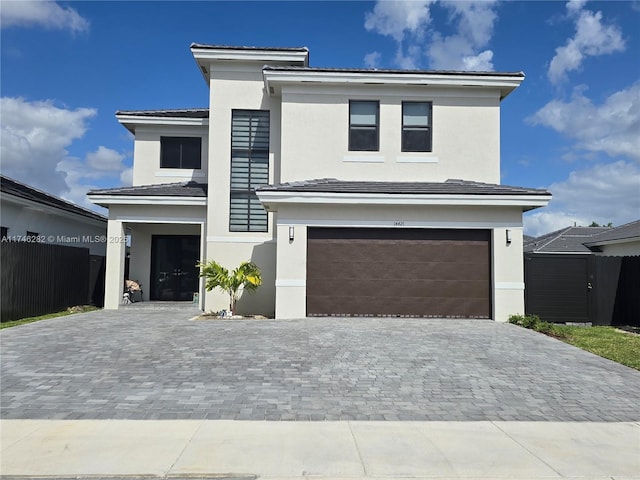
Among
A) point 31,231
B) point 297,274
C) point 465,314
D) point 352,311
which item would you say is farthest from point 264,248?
point 31,231

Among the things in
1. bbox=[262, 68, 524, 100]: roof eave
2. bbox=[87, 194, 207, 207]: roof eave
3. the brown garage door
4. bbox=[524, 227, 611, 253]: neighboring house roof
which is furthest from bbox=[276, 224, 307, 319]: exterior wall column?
bbox=[524, 227, 611, 253]: neighboring house roof

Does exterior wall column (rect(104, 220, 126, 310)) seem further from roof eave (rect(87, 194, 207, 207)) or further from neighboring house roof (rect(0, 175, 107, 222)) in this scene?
neighboring house roof (rect(0, 175, 107, 222))

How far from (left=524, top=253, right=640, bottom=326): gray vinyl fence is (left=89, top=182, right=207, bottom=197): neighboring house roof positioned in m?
11.4

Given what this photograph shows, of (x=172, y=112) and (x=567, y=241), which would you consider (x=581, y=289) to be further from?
(x=172, y=112)

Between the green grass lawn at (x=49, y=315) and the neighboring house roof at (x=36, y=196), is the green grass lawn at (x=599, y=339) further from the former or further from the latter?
the neighboring house roof at (x=36, y=196)

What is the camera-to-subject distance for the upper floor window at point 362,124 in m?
16.0

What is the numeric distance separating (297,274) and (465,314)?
5206mm

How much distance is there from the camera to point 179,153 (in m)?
18.9

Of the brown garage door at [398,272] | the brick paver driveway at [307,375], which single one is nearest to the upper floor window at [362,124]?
the brown garage door at [398,272]

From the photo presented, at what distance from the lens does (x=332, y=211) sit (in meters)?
14.0

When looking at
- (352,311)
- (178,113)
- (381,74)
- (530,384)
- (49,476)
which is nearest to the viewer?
(49,476)

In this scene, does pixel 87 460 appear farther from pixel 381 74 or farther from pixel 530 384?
pixel 381 74

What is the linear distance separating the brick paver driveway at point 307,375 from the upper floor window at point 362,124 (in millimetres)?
6977

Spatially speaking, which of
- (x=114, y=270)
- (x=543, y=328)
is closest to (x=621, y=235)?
(x=543, y=328)
